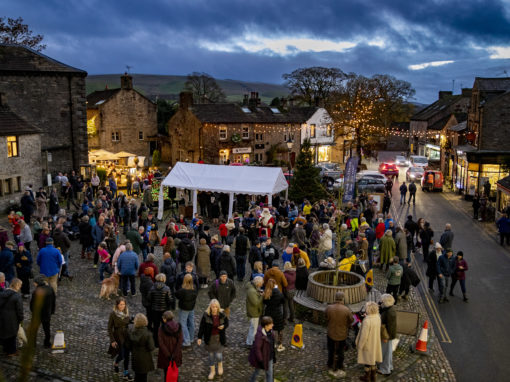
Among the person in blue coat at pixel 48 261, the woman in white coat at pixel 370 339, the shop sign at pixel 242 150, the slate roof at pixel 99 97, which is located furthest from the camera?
the slate roof at pixel 99 97

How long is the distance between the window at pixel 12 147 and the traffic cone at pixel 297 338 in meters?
20.1

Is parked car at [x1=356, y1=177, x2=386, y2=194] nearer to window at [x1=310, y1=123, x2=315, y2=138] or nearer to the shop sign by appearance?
the shop sign

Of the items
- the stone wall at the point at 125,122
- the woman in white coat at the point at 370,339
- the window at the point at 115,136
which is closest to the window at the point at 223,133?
the stone wall at the point at 125,122

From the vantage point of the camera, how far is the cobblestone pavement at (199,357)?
957cm

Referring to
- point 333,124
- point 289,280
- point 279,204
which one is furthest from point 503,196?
point 333,124

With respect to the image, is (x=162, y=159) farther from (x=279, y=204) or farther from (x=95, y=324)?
(x=95, y=324)

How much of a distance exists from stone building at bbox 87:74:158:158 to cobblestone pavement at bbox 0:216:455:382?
123 ft

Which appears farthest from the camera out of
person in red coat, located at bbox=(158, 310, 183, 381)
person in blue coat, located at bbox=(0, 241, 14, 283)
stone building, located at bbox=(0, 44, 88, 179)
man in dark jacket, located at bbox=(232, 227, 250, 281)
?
stone building, located at bbox=(0, 44, 88, 179)

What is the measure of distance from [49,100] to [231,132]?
59.8 ft

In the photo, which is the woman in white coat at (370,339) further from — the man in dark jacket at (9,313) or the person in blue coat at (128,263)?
the man in dark jacket at (9,313)

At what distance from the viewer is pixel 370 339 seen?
934cm

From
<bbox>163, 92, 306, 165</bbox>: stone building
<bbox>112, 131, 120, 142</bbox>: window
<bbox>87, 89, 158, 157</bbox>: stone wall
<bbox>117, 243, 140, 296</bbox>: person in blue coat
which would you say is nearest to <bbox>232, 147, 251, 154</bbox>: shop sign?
<bbox>163, 92, 306, 165</bbox>: stone building

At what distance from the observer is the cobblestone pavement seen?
957 cm

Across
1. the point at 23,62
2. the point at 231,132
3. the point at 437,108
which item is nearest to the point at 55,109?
the point at 23,62
